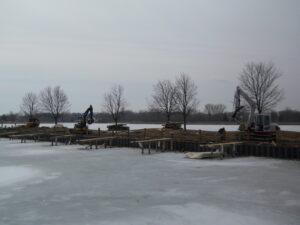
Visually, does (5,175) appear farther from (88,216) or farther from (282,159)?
(282,159)

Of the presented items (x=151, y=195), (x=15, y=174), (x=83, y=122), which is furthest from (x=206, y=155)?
(x=83, y=122)

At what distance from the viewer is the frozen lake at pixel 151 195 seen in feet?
21.8

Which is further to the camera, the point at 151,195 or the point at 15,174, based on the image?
the point at 15,174

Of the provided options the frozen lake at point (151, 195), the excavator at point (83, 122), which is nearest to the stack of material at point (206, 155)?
the frozen lake at point (151, 195)

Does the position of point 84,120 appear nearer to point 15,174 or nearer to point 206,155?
point 206,155

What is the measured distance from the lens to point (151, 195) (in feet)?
28.2

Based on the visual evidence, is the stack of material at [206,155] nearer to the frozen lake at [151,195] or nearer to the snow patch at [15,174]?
the frozen lake at [151,195]

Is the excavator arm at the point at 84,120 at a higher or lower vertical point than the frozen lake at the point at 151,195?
higher

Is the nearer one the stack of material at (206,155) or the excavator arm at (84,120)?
the stack of material at (206,155)

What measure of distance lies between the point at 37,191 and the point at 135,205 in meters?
3.47

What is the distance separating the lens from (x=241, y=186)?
9.66 metres

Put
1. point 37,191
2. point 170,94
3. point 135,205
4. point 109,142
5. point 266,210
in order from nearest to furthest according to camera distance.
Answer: point 266,210
point 135,205
point 37,191
point 109,142
point 170,94

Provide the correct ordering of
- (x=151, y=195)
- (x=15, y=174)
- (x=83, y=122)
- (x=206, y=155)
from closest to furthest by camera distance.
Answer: (x=151, y=195), (x=15, y=174), (x=206, y=155), (x=83, y=122)

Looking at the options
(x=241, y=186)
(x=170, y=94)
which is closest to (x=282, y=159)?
(x=241, y=186)
